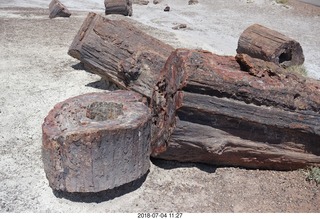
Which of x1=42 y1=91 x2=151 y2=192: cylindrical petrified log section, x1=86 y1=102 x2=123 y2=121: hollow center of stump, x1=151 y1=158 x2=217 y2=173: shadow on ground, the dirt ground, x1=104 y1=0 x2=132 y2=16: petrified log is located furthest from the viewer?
x1=104 y1=0 x2=132 y2=16: petrified log

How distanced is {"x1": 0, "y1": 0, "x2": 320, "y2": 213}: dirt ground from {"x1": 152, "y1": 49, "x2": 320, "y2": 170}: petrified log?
22 cm

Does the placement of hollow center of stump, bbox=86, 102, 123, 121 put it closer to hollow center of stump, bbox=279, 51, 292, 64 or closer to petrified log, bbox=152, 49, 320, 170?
petrified log, bbox=152, 49, 320, 170

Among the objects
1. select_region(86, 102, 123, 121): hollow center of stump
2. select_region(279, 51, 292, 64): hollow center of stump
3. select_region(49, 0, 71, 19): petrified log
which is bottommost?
select_region(49, 0, 71, 19): petrified log

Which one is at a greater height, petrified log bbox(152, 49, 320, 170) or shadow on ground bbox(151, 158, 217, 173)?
petrified log bbox(152, 49, 320, 170)

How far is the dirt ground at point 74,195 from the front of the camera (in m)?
3.71

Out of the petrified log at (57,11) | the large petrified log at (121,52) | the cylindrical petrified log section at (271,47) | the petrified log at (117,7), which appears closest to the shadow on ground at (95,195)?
the large petrified log at (121,52)

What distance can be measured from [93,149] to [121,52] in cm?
250

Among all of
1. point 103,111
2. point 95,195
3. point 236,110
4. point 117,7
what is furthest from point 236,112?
point 117,7

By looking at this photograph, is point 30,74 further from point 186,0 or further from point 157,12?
point 186,0

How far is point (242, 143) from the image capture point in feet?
13.2

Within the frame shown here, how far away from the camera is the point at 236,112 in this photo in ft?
12.6

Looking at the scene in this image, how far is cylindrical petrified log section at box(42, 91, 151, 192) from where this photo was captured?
344cm

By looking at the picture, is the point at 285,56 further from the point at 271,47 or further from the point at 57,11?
the point at 57,11

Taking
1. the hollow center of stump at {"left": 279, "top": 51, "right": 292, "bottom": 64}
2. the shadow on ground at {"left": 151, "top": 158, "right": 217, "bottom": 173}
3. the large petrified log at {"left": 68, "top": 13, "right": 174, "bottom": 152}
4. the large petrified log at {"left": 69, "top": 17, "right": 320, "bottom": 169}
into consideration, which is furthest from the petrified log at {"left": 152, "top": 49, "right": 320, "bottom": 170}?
the hollow center of stump at {"left": 279, "top": 51, "right": 292, "bottom": 64}
